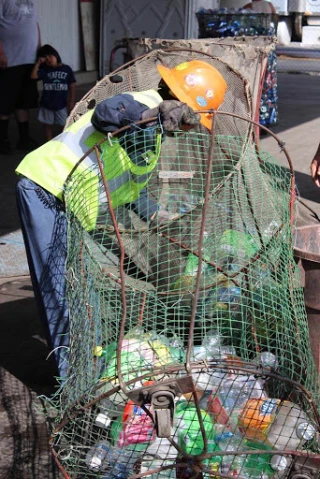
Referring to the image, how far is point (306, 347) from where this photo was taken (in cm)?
328

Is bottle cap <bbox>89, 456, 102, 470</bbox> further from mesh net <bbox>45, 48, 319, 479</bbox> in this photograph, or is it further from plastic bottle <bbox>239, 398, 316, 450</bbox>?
plastic bottle <bbox>239, 398, 316, 450</bbox>

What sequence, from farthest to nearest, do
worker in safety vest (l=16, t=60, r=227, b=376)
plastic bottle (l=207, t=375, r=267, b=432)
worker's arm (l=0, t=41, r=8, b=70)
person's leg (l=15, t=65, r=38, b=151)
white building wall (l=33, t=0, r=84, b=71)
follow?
white building wall (l=33, t=0, r=84, b=71) < person's leg (l=15, t=65, r=38, b=151) < worker's arm (l=0, t=41, r=8, b=70) < worker in safety vest (l=16, t=60, r=227, b=376) < plastic bottle (l=207, t=375, r=267, b=432)

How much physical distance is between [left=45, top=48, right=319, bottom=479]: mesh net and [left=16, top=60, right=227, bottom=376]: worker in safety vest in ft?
0.08

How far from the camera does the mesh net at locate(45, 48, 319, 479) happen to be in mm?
2787

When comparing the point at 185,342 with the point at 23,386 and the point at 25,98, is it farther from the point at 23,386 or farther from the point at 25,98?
the point at 25,98

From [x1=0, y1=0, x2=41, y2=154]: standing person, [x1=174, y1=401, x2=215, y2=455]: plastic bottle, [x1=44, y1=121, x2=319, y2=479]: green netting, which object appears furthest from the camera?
[x1=0, y1=0, x2=41, y2=154]: standing person

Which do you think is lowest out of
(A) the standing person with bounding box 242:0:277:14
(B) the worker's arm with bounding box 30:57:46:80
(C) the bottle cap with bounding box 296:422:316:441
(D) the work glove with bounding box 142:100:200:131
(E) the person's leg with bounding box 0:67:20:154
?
(E) the person's leg with bounding box 0:67:20:154

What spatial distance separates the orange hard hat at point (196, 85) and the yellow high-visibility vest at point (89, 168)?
10cm

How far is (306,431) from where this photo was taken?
293 cm

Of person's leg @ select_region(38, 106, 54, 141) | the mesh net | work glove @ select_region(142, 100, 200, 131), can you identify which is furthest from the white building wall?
work glove @ select_region(142, 100, 200, 131)

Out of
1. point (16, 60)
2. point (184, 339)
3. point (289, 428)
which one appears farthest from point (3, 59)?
point (289, 428)

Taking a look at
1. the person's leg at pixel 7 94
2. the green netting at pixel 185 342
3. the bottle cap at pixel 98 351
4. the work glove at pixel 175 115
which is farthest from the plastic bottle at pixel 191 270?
the person's leg at pixel 7 94

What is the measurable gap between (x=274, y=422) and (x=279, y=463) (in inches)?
7.1

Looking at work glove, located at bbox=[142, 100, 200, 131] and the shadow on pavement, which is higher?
work glove, located at bbox=[142, 100, 200, 131]
